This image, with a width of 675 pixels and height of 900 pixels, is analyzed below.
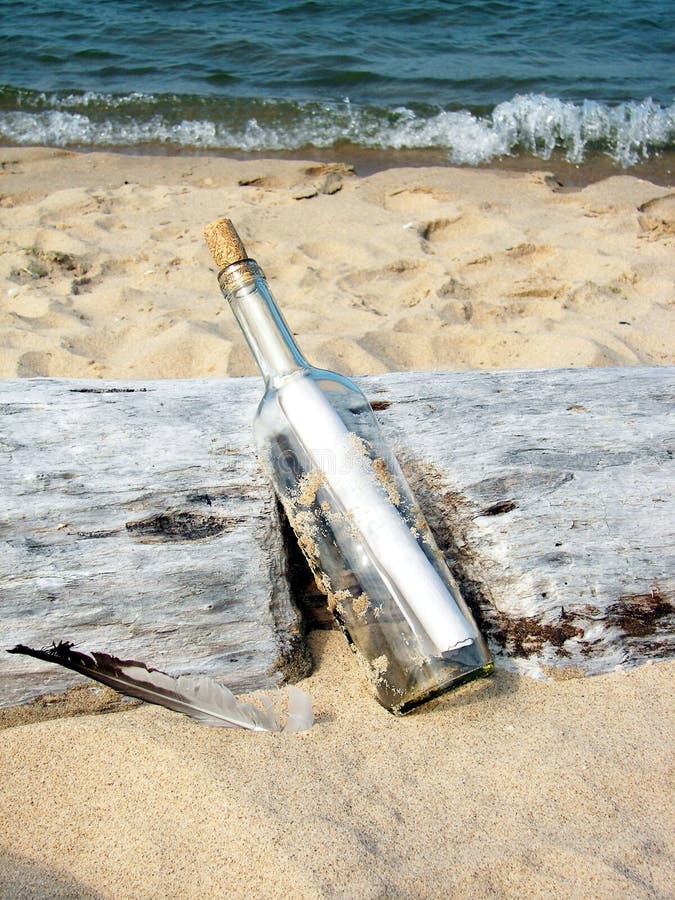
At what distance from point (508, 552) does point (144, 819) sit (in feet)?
2.65

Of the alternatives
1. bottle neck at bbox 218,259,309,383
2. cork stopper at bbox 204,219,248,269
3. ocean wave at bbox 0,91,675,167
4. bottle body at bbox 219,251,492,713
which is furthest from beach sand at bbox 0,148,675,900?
ocean wave at bbox 0,91,675,167

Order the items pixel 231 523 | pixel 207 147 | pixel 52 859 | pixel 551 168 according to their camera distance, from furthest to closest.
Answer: pixel 207 147, pixel 551 168, pixel 231 523, pixel 52 859

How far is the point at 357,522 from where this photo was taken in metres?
1.44

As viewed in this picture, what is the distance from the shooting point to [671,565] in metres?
1.58

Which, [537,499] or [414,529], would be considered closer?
[414,529]

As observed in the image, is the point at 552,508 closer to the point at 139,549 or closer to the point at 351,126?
the point at 139,549

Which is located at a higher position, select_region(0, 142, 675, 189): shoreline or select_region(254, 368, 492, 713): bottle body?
select_region(254, 368, 492, 713): bottle body

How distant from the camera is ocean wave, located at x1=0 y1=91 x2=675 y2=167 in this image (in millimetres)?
6203

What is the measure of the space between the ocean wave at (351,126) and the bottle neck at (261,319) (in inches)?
191

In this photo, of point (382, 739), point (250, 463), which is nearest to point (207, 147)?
point (250, 463)

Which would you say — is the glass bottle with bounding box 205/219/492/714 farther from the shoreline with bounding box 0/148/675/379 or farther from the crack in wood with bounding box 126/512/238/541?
the shoreline with bounding box 0/148/675/379

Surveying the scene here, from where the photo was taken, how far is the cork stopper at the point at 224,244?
160 centimetres

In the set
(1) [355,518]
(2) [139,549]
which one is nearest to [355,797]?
(1) [355,518]

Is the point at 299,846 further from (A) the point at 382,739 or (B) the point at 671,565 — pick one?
(B) the point at 671,565
